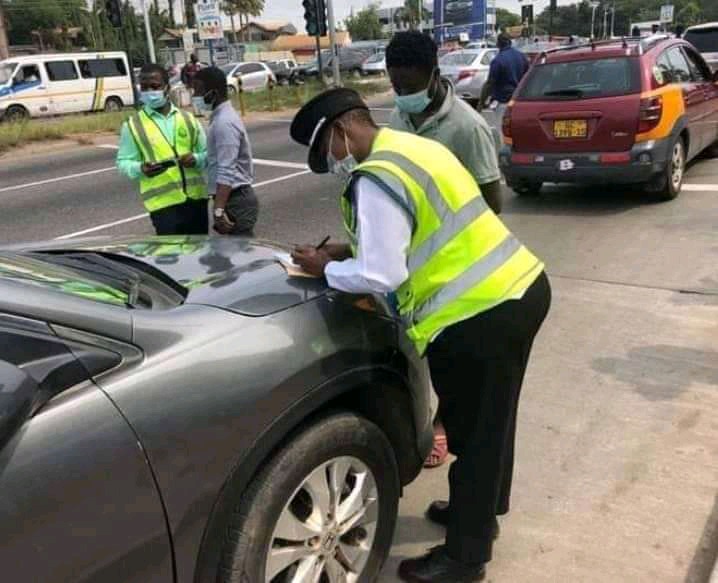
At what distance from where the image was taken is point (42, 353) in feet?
5.36

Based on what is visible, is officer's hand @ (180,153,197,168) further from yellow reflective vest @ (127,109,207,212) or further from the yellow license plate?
the yellow license plate

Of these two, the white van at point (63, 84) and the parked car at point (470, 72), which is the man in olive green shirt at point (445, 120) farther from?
the white van at point (63, 84)

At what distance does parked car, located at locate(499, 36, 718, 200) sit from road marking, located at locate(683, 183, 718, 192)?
0.36 meters

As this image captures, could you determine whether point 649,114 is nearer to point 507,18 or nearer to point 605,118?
point 605,118

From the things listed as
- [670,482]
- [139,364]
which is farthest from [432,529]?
[139,364]

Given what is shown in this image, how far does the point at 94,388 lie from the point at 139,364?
0.13 metres

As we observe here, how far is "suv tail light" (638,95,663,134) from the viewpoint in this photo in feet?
23.1

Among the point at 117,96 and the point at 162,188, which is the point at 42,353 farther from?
the point at 117,96

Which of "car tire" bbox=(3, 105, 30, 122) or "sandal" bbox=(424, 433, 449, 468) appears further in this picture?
"car tire" bbox=(3, 105, 30, 122)

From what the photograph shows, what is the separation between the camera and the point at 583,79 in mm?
7488

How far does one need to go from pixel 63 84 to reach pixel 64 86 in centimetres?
7

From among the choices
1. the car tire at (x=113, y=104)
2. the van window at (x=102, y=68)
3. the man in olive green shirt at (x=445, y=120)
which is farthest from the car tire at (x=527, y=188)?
the car tire at (x=113, y=104)

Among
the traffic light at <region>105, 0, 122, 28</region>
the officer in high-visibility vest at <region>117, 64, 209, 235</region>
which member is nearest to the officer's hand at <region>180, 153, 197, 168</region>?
the officer in high-visibility vest at <region>117, 64, 209, 235</region>

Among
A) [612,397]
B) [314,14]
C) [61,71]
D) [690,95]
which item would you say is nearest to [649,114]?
[690,95]
